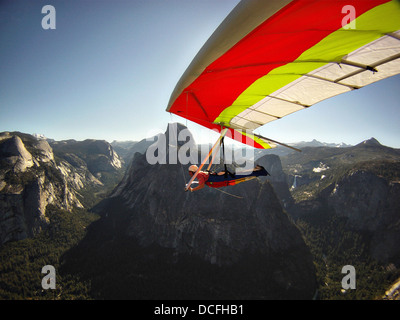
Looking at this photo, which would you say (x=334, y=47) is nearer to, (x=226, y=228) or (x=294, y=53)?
(x=294, y=53)

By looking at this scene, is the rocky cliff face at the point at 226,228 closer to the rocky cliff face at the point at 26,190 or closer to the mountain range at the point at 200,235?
the mountain range at the point at 200,235

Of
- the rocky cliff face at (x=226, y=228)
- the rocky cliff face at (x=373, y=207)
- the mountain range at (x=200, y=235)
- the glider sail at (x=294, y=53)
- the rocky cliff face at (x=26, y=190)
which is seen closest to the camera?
the glider sail at (x=294, y=53)

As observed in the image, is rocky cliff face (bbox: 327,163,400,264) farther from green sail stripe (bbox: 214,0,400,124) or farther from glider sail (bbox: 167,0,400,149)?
green sail stripe (bbox: 214,0,400,124)

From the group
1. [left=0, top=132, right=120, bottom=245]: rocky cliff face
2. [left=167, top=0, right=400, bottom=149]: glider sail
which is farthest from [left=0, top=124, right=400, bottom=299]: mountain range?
[left=167, top=0, right=400, bottom=149]: glider sail

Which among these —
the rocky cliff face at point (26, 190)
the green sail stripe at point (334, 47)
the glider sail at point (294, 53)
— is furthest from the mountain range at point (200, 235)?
the green sail stripe at point (334, 47)

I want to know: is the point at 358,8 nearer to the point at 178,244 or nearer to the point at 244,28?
the point at 244,28

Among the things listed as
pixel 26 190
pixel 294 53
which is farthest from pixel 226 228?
pixel 26 190
